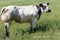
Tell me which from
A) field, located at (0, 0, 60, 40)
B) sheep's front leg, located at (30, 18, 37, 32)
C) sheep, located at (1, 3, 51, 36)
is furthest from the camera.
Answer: sheep's front leg, located at (30, 18, 37, 32)

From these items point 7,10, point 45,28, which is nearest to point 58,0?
point 45,28

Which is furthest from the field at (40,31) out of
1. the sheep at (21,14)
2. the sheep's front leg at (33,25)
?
the sheep at (21,14)

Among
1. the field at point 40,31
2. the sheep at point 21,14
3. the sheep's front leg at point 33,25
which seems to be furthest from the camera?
→ the sheep's front leg at point 33,25

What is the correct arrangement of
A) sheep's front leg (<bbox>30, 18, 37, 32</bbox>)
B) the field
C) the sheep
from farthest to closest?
sheep's front leg (<bbox>30, 18, 37, 32</bbox>) < the sheep < the field

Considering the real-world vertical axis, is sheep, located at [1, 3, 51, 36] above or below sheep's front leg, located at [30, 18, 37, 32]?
above

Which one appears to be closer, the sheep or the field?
the field

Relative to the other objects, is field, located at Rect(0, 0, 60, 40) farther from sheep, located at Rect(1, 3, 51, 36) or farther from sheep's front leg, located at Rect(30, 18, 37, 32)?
sheep, located at Rect(1, 3, 51, 36)

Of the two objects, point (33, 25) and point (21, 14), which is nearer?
point (21, 14)

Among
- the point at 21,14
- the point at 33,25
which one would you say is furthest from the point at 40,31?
the point at 21,14

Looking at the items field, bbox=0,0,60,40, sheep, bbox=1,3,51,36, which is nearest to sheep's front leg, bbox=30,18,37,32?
sheep, bbox=1,3,51,36

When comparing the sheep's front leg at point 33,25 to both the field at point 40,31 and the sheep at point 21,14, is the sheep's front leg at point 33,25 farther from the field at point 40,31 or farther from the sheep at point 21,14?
the field at point 40,31

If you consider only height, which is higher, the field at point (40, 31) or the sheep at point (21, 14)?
the sheep at point (21, 14)

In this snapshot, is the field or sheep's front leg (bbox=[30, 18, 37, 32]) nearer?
the field

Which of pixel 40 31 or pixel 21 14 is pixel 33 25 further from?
pixel 21 14
